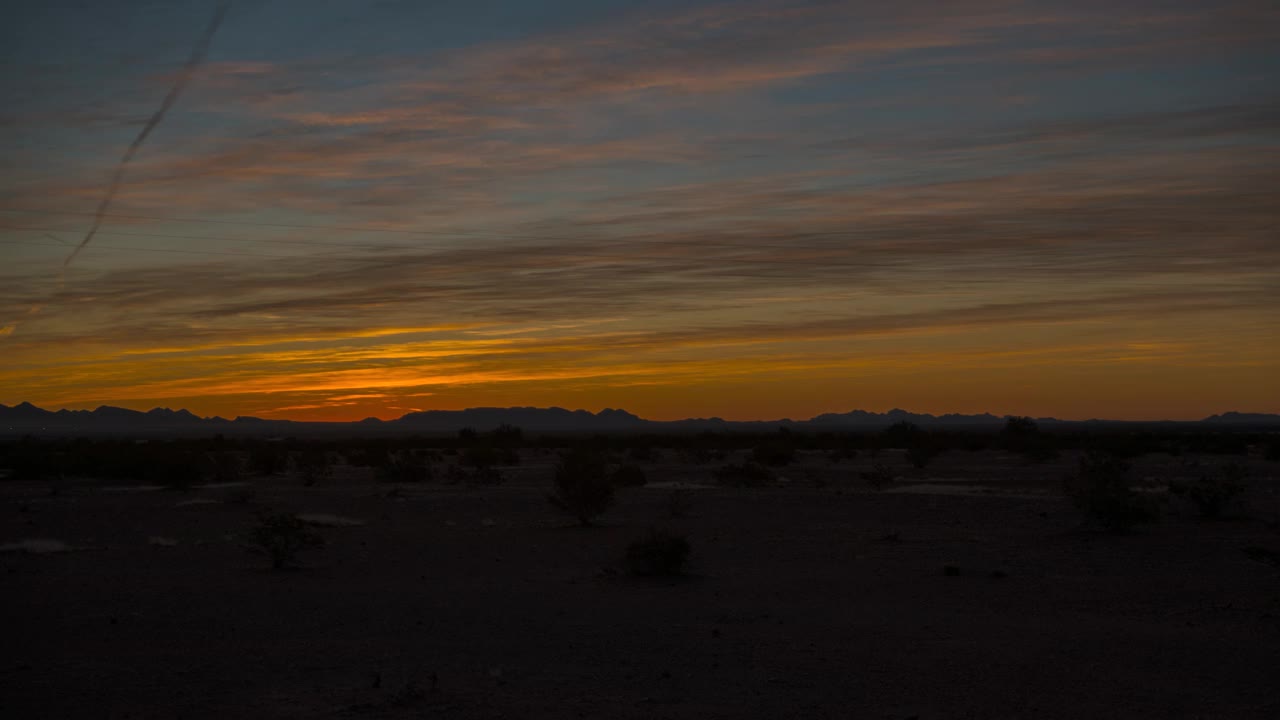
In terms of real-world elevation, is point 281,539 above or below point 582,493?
below

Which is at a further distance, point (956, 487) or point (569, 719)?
point (956, 487)

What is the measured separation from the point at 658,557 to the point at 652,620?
3997 millimetres

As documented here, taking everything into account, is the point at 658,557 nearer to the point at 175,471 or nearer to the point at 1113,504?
the point at 1113,504

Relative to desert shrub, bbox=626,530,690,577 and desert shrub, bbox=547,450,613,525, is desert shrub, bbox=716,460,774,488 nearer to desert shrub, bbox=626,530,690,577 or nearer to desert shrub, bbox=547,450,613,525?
desert shrub, bbox=547,450,613,525

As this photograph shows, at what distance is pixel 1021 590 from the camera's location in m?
19.7

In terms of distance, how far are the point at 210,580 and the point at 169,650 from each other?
641 cm

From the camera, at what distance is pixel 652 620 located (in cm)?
1723

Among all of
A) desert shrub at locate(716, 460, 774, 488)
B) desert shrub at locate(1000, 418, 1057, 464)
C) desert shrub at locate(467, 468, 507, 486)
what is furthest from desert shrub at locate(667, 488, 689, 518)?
desert shrub at locate(1000, 418, 1057, 464)

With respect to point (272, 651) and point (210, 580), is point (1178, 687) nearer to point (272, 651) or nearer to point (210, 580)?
point (272, 651)

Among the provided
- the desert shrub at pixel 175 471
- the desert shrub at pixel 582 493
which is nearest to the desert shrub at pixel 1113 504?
the desert shrub at pixel 582 493

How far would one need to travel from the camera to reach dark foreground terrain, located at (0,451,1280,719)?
12.6 m

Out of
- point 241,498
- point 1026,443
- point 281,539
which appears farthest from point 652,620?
point 1026,443

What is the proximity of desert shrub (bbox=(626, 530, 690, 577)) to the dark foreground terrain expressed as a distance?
0.37m

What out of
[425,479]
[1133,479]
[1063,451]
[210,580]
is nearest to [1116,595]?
[210,580]
